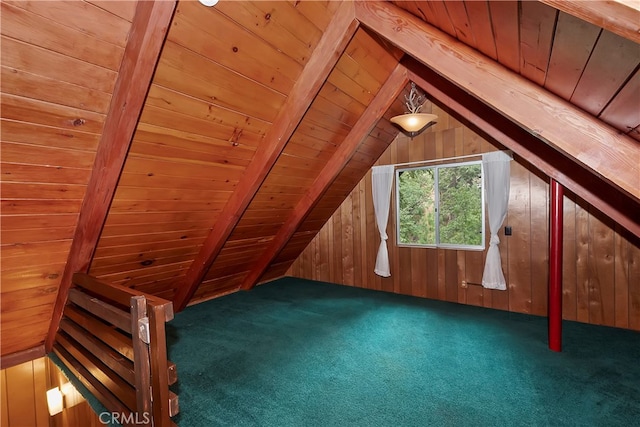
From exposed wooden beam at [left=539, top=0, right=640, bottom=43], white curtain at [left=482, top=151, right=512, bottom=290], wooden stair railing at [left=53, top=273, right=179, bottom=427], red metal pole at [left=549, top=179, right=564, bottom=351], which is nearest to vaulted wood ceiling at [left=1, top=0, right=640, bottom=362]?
exposed wooden beam at [left=539, top=0, right=640, bottom=43]

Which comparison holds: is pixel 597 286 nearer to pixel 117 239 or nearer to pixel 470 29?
pixel 470 29

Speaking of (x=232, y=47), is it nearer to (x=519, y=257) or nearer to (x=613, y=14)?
(x=613, y=14)

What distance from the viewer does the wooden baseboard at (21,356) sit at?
2.27m

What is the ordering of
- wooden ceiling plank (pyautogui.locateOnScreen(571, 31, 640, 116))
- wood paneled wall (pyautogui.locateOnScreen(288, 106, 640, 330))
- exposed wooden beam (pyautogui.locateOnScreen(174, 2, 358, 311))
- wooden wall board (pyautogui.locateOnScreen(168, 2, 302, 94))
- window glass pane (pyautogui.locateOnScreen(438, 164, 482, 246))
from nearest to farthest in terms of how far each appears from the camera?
wooden ceiling plank (pyautogui.locateOnScreen(571, 31, 640, 116)), wooden wall board (pyautogui.locateOnScreen(168, 2, 302, 94)), exposed wooden beam (pyautogui.locateOnScreen(174, 2, 358, 311)), wood paneled wall (pyautogui.locateOnScreen(288, 106, 640, 330)), window glass pane (pyautogui.locateOnScreen(438, 164, 482, 246))

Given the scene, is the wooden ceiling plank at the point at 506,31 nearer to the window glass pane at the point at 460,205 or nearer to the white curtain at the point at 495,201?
the white curtain at the point at 495,201

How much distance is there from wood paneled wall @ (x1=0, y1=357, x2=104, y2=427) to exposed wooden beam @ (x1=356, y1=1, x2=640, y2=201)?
3.40 meters

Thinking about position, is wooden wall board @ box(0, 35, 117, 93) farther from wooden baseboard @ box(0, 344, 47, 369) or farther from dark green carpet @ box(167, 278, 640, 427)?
wooden baseboard @ box(0, 344, 47, 369)

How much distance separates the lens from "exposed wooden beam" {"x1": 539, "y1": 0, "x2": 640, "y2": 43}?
702 millimetres

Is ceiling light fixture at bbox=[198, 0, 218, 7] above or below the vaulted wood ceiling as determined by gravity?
above

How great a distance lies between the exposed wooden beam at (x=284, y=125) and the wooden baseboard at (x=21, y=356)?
4.27 ft

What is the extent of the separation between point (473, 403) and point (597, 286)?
7.03 ft

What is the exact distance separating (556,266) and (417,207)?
1.76 meters

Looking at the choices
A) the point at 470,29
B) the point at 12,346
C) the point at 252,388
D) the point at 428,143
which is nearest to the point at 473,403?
the point at 252,388

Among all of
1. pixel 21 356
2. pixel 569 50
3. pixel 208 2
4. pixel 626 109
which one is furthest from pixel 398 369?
pixel 21 356
